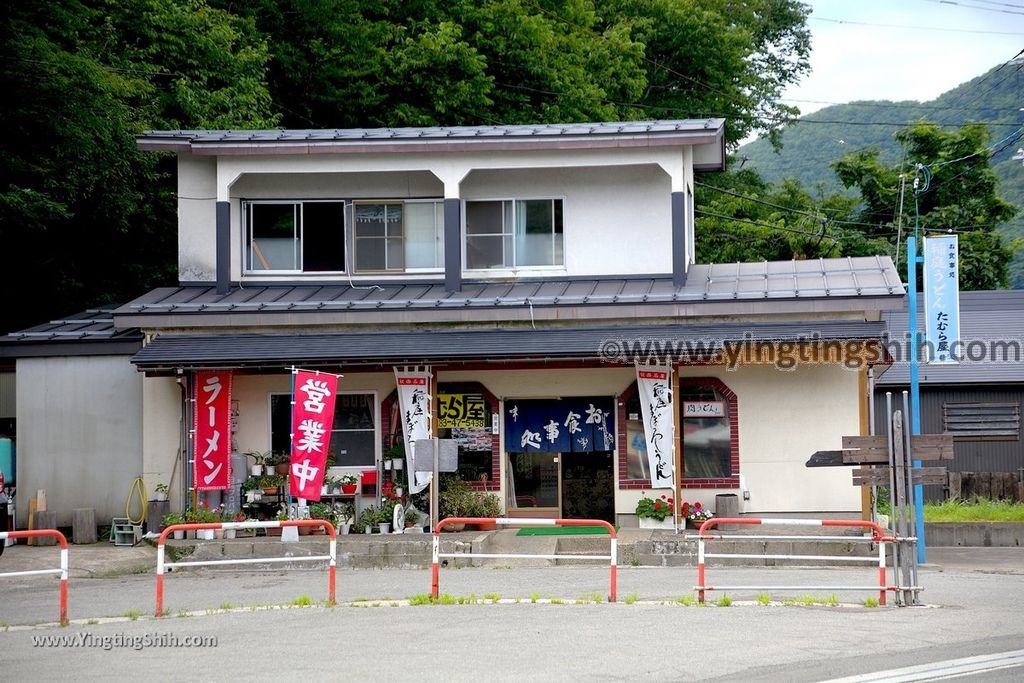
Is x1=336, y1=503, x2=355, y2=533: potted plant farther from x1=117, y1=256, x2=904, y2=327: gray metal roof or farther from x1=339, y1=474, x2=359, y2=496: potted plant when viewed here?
x1=117, y1=256, x2=904, y2=327: gray metal roof

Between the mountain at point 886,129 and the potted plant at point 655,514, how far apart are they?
38.3m

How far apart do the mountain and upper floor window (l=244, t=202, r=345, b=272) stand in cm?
3864

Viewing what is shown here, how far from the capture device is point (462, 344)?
19.8 meters

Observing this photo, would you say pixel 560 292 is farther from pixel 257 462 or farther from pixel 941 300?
pixel 941 300

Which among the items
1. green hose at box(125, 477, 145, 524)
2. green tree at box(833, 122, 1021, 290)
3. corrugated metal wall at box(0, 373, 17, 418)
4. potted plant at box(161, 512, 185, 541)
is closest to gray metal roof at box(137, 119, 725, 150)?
corrugated metal wall at box(0, 373, 17, 418)

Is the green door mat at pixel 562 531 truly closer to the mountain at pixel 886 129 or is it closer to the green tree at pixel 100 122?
the green tree at pixel 100 122

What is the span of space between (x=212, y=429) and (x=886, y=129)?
65825 millimetres

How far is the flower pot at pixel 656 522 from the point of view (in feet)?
65.8

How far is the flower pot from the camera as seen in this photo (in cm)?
2005

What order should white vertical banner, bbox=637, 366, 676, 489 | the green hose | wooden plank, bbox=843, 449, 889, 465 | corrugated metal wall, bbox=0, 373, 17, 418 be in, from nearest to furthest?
wooden plank, bbox=843, 449, 889, 465
white vertical banner, bbox=637, 366, 676, 489
the green hose
corrugated metal wall, bbox=0, 373, 17, 418

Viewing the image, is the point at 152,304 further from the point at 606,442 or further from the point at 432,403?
→ the point at 606,442

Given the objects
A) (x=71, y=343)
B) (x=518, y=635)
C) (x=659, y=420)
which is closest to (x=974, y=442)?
(x=659, y=420)

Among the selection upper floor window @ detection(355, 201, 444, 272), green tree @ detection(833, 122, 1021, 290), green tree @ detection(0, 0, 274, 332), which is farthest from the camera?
green tree @ detection(833, 122, 1021, 290)

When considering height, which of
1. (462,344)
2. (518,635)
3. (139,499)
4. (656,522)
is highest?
(462,344)
